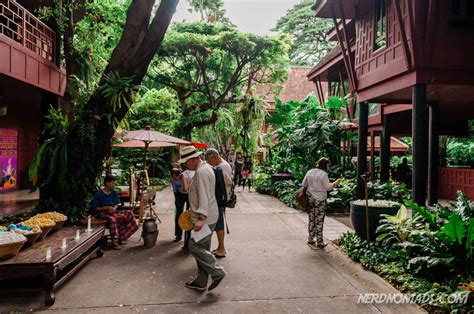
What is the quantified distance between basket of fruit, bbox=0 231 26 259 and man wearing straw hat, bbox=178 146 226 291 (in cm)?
204

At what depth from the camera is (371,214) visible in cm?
698

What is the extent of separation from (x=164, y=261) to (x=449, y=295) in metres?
4.10

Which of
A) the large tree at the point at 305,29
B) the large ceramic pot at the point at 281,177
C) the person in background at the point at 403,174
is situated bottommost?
the large ceramic pot at the point at 281,177

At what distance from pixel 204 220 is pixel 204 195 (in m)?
0.32

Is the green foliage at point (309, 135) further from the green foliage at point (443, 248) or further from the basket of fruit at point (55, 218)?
the basket of fruit at point (55, 218)

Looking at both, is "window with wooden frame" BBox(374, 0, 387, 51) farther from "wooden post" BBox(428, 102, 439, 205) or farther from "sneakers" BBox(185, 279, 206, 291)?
"sneakers" BBox(185, 279, 206, 291)

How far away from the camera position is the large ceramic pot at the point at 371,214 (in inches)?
274

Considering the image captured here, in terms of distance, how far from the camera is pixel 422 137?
800cm

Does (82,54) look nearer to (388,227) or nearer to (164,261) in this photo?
(164,261)

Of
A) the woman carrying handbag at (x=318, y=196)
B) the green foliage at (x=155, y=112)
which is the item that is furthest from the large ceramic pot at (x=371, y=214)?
the green foliage at (x=155, y=112)

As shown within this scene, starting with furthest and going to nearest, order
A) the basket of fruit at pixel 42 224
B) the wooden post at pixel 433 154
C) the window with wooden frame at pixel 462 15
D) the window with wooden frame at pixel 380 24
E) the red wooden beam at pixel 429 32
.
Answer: the wooden post at pixel 433 154 < the window with wooden frame at pixel 380 24 < the window with wooden frame at pixel 462 15 < the red wooden beam at pixel 429 32 < the basket of fruit at pixel 42 224

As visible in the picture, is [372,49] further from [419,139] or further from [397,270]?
[397,270]

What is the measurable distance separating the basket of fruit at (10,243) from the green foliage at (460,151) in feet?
90.4

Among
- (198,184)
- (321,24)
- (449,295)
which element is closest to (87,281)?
(198,184)
